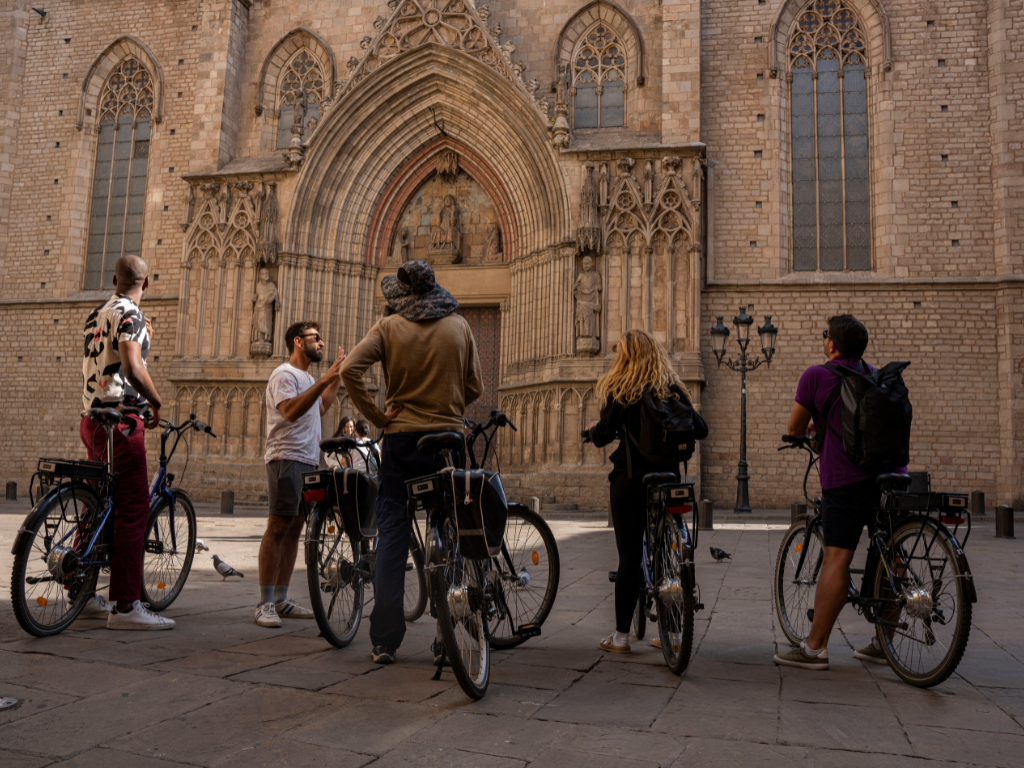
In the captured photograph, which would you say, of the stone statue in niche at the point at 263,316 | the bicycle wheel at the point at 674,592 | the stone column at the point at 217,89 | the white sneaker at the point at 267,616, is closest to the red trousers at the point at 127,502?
the white sneaker at the point at 267,616

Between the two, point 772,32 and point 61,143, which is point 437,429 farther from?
point 61,143

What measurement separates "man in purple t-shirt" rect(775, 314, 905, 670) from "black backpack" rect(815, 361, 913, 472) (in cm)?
10

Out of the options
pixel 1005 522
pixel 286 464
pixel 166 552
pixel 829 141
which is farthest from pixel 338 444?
pixel 829 141

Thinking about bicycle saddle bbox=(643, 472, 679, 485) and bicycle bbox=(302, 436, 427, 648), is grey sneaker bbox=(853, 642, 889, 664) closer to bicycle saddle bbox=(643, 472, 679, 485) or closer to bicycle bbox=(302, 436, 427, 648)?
bicycle saddle bbox=(643, 472, 679, 485)

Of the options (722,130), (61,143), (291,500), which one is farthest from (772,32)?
(61,143)

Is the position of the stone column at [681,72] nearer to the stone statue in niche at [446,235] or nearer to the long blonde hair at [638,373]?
the stone statue in niche at [446,235]

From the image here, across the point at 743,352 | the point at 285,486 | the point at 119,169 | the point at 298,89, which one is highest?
the point at 298,89

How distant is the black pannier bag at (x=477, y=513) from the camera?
3.50 meters

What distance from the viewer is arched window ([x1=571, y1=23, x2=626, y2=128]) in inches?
719

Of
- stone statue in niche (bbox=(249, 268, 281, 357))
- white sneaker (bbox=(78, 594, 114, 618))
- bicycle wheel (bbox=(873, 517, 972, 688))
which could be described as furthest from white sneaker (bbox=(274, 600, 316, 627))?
stone statue in niche (bbox=(249, 268, 281, 357))

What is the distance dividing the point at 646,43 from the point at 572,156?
3.46m

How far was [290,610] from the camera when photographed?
5102 millimetres

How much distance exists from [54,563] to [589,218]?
13.6 m

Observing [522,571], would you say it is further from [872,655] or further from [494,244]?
[494,244]
